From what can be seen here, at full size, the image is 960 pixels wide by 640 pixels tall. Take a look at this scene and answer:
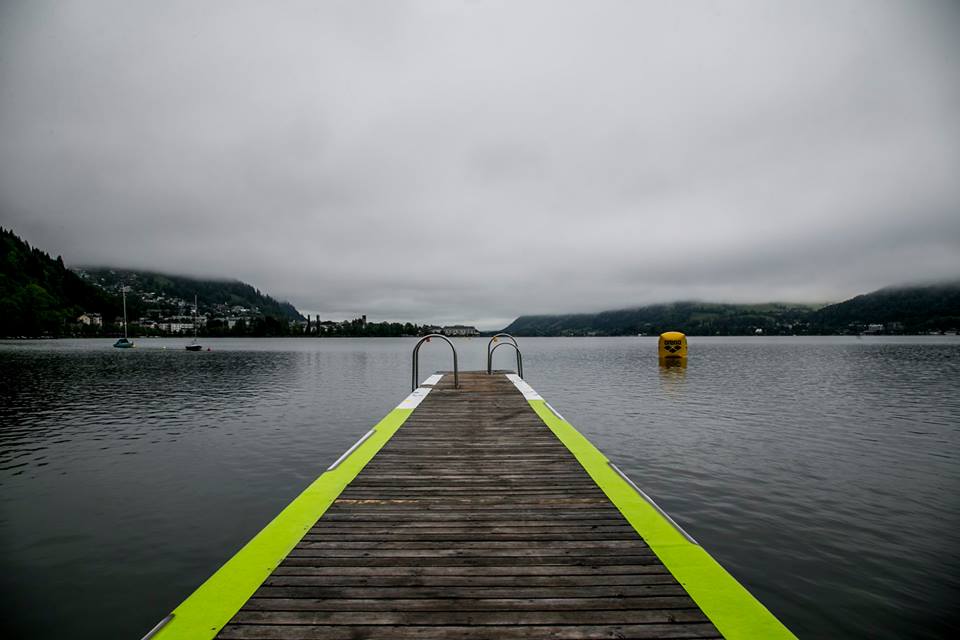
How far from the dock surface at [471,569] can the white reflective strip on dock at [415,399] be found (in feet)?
17.4

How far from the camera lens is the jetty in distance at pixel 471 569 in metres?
3.34

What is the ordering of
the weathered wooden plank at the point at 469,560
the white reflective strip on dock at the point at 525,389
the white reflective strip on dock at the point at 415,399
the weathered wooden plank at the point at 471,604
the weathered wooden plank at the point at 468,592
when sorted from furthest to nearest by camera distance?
the white reflective strip on dock at the point at 525,389 → the white reflective strip on dock at the point at 415,399 → the weathered wooden plank at the point at 469,560 → the weathered wooden plank at the point at 468,592 → the weathered wooden plank at the point at 471,604

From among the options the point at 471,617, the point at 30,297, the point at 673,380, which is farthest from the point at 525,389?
the point at 30,297

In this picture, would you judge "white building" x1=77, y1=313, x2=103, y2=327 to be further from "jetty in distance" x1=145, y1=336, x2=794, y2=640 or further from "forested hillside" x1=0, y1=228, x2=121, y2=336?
"jetty in distance" x1=145, y1=336, x2=794, y2=640

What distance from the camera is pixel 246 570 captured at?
4.10 m

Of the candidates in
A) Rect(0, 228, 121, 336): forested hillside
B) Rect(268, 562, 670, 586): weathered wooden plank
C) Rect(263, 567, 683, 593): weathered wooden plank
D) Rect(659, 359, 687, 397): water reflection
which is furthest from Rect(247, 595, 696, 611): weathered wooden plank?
Rect(0, 228, 121, 336): forested hillside

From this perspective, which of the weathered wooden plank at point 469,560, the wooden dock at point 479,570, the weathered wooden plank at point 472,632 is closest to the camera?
the weathered wooden plank at point 472,632

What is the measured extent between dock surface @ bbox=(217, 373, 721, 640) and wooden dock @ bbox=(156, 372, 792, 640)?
14 millimetres

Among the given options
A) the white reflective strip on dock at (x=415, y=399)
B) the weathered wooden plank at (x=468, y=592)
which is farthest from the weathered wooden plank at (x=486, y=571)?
the white reflective strip on dock at (x=415, y=399)

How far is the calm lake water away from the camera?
20.0 ft

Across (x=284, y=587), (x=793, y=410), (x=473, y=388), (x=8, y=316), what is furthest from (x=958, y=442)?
(x=8, y=316)

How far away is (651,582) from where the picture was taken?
3.88 m

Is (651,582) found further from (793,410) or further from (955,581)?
(793,410)

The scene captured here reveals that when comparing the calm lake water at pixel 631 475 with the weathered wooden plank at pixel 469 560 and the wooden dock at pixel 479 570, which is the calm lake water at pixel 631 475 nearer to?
the wooden dock at pixel 479 570
